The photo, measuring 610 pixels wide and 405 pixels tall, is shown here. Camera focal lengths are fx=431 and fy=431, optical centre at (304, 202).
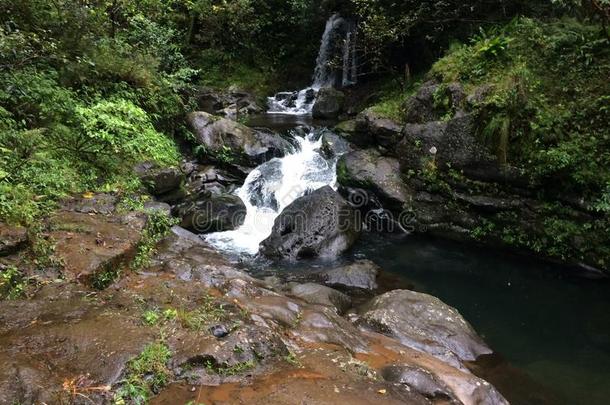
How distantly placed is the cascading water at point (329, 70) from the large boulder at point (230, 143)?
651 cm

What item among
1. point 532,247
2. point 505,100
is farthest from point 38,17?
point 532,247

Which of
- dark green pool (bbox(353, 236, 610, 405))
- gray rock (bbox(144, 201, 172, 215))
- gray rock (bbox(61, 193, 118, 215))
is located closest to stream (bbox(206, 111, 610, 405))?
dark green pool (bbox(353, 236, 610, 405))

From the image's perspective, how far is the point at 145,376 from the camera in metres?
3.73

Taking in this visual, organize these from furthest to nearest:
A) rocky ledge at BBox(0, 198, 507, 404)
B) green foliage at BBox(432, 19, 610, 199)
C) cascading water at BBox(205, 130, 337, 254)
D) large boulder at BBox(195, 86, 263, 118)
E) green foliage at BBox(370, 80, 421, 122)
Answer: large boulder at BBox(195, 86, 263, 118) < green foliage at BBox(370, 80, 421, 122) < cascading water at BBox(205, 130, 337, 254) < green foliage at BBox(432, 19, 610, 199) < rocky ledge at BBox(0, 198, 507, 404)

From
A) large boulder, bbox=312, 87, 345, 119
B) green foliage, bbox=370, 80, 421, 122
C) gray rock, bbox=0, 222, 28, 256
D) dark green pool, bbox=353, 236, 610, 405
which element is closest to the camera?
gray rock, bbox=0, 222, 28, 256

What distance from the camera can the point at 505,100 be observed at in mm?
9602

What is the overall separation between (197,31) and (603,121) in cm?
2074

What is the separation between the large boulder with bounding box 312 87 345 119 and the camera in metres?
17.7

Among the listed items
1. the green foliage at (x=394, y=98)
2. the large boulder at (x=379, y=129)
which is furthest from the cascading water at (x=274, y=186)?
the green foliage at (x=394, y=98)

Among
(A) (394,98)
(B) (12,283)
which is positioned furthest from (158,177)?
(A) (394,98)

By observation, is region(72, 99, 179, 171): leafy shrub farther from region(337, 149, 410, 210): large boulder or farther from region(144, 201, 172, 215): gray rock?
region(337, 149, 410, 210): large boulder

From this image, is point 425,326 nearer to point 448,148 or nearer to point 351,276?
point 351,276

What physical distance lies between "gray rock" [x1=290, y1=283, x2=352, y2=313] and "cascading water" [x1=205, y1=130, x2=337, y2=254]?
10.2 ft

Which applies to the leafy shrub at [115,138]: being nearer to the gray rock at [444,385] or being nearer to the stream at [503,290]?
the stream at [503,290]
